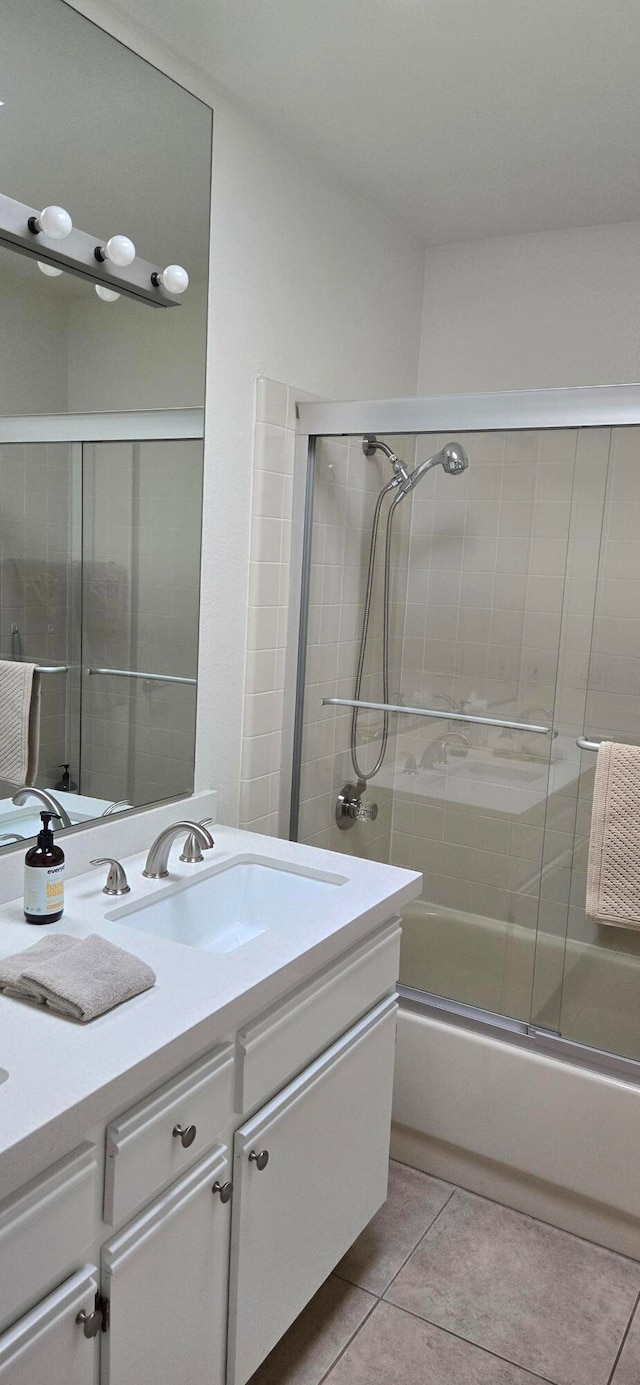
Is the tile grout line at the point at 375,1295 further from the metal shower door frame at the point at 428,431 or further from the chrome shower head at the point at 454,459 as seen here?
the chrome shower head at the point at 454,459

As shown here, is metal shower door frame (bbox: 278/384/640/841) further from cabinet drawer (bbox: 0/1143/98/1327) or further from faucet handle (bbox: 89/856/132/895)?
cabinet drawer (bbox: 0/1143/98/1327)

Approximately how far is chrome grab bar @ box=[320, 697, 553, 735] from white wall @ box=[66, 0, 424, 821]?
362 mm

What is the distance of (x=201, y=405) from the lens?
85.2 inches

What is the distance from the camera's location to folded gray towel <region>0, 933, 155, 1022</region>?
1.33 meters

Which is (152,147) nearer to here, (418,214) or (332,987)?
(418,214)

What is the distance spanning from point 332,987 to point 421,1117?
916 mm

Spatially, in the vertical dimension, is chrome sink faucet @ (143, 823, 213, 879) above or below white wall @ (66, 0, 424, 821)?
below

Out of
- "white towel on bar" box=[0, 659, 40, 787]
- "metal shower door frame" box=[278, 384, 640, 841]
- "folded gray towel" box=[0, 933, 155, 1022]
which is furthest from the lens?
"metal shower door frame" box=[278, 384, 640, 841]

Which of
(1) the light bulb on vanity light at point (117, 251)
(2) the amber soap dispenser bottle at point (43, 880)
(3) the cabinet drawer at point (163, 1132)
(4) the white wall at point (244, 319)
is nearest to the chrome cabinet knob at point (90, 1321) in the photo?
(3) the cabinet drawer at point (163, 1132)

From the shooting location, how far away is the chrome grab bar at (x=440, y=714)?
2.48 metres

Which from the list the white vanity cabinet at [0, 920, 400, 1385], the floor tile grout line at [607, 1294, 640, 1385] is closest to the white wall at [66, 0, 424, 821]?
the white vanity cabinet at [0, 920, 400, 1385]

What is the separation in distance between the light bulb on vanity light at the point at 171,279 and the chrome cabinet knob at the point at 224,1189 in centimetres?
171

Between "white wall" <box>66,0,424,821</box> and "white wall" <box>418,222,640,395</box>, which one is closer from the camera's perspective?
"white wall" <box>66,0,424,821</box>

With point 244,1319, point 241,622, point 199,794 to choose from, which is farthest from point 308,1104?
point 241,622
